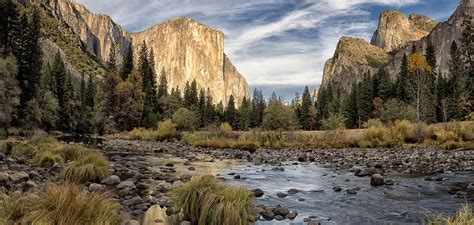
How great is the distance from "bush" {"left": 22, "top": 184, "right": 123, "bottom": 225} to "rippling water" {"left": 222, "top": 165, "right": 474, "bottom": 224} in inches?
133

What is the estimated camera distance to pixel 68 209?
538 cm

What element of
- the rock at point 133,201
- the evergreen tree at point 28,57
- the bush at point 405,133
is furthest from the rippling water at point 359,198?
the evergreen tree at point 28,57

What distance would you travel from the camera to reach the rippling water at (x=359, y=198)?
345 inches

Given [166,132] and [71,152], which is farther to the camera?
[166,132]

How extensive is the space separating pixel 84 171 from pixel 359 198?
26.6ft

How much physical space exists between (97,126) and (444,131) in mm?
54821

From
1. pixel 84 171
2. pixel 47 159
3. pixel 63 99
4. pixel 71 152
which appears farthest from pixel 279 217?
pixel 63 99

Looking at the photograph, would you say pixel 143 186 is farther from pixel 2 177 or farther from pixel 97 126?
pixel 97 126

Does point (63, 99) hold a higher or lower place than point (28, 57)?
lower

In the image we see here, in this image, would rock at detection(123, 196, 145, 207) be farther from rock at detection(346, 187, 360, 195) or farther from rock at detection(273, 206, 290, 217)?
rock at detection(346, 187, 360, 195)

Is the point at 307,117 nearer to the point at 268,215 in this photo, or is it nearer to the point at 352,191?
the point at 352,191

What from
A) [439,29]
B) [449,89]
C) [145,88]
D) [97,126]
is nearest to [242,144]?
[97,126]

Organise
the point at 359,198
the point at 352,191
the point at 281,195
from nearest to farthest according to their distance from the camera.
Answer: the point at 359,198 < the point at 281,195 < the point at 352,191

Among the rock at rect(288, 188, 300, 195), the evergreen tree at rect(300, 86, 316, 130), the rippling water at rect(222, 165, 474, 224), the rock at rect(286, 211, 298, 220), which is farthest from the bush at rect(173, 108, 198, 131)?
the rock at rect(286, 211, 298, 220)
